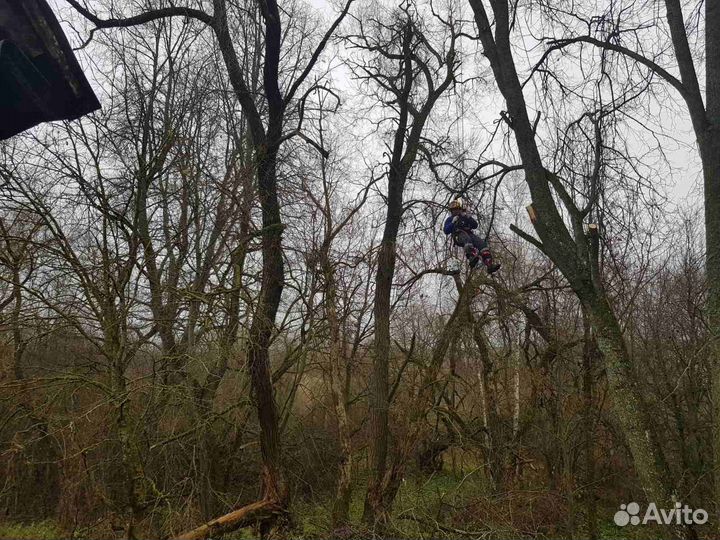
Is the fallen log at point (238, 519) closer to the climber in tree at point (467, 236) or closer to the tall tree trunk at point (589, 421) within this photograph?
the climber in tree at point (467, 236)

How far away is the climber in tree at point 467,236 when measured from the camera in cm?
706

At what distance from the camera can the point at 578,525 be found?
36.3 feet

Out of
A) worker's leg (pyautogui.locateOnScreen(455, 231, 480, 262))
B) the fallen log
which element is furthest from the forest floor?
worker's leg (pyautogui.locateOnScreen(455, 231, 480, 262))

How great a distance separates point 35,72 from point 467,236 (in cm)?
597

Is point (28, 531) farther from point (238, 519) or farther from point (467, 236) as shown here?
point (467, 236)

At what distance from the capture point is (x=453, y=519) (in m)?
8.02

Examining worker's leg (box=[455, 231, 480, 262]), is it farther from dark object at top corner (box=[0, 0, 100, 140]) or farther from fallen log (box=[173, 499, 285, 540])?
dark object at top corner (box=[0, 0, 100, 140])

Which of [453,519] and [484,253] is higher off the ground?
[484,253]

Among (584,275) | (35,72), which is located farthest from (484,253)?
(35,72)

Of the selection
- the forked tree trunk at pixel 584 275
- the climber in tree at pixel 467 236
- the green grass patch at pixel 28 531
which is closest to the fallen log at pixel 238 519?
the climber in tree at pixel 467 236

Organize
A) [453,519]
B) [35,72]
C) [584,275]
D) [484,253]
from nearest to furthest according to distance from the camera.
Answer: [35,72] < [584,275] < [484,253] < [453,519]

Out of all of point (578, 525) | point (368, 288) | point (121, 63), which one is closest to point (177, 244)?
point (121, 63)

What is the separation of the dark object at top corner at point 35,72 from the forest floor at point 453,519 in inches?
253

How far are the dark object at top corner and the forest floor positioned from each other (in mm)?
6421
